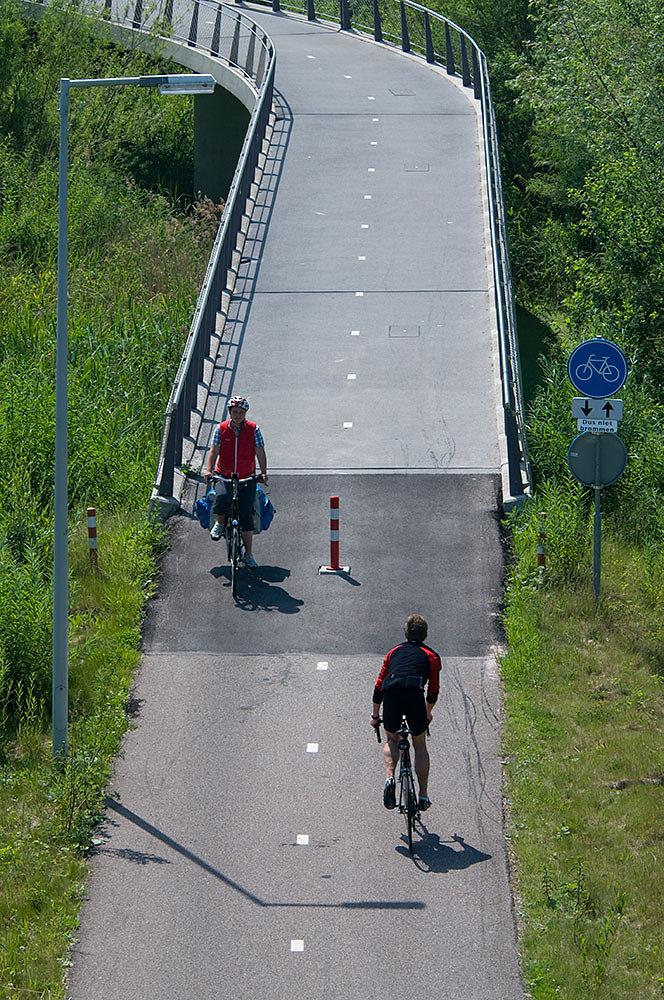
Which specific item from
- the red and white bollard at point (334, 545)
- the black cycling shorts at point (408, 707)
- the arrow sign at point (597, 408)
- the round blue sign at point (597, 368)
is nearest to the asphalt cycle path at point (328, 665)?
the red and white bollard at point (334, 545)

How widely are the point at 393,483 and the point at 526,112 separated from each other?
20824mm

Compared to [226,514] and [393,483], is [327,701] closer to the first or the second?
[226,514]

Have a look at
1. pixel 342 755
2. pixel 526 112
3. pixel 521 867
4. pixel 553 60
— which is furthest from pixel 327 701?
pixel 526 112

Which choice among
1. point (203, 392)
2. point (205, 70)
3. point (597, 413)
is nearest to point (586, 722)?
point (597, 413)

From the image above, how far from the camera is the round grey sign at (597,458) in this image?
13047 mm

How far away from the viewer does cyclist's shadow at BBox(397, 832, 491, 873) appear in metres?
9.35

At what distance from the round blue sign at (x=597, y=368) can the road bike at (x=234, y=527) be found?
11.1 feet

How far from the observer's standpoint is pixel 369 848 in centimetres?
957

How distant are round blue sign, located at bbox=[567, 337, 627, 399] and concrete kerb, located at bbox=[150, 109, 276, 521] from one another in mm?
4891

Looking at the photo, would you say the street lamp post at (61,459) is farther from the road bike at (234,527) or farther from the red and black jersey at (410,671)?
the road bike at (234,527)

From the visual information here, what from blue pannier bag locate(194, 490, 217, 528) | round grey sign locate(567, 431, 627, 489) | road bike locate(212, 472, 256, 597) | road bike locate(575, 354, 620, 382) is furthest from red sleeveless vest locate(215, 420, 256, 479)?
road bike locate(575, 354, 620, 382)

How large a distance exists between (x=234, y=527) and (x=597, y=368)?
3.89 meters

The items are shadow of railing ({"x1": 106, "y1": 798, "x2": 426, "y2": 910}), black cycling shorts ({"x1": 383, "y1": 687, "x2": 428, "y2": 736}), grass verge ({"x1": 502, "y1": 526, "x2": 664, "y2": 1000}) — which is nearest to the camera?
grass verge ({"x1": 502, "y1": 526, "x2": 664, "y2": 1000})

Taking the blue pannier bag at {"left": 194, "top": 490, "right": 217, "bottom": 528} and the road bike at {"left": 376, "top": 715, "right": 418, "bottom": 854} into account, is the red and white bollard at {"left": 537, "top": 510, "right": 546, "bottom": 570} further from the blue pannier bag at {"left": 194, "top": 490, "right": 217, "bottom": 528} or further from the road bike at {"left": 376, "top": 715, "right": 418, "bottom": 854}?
the road bike at {"left": 376, "top": 715, "right": 418, "bottom": 854}
